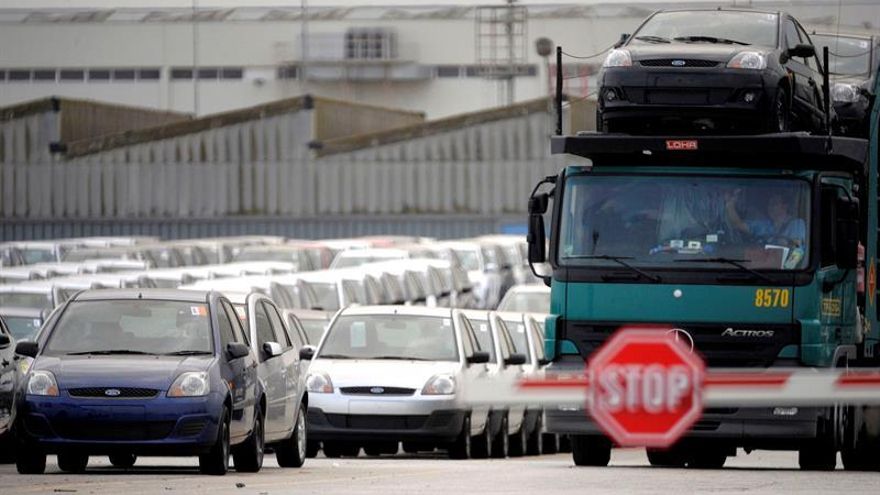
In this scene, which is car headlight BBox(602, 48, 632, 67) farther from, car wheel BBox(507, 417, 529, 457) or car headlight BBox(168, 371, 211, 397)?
car wheel BBox(507, 417, 529, 457)

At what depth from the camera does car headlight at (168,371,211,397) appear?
1820cm

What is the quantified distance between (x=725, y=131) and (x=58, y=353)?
5.49 metres

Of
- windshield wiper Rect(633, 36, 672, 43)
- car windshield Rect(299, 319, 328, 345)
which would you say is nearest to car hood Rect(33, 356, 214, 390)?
windshield wiper Rect(633, 36, 672, 43)

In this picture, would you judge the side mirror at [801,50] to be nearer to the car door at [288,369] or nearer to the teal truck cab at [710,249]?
the teal truck cab at [710,249]

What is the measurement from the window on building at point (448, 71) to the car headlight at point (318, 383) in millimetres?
67886

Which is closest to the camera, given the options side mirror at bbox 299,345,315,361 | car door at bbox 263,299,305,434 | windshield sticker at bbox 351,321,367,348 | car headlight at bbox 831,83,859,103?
car headlight at bbox 831,83,859,103

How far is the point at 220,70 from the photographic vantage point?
91062 mm

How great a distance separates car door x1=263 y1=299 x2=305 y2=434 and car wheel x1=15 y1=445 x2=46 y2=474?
272 cm

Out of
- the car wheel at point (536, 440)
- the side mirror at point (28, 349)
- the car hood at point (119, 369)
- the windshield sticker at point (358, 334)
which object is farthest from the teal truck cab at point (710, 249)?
the car wheel at point (536, 440)

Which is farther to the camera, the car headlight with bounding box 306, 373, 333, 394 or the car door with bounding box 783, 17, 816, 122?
the car headlight with bounding box 306, 373, 333, 394

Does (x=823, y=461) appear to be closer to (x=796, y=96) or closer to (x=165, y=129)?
(x=796, y=96)

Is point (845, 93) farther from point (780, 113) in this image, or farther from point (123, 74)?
point (123, 74)

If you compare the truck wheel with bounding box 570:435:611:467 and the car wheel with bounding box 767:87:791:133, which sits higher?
the car wheel with bounding box 767:87:791:133

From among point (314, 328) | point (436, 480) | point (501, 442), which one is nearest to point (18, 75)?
point (314, 328)
